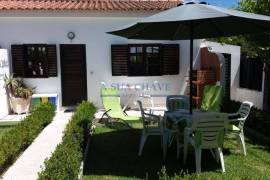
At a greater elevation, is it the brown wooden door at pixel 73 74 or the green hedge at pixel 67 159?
the brown wooden door at pixel 73 74

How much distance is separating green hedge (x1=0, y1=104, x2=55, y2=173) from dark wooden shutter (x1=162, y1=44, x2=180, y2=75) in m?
4.96

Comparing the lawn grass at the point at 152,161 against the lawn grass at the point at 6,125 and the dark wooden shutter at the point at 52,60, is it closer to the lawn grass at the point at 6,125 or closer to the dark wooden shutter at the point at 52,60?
the lawn grass at the point at 6,125

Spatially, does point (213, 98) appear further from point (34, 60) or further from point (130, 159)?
point (34, 60)

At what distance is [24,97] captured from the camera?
510 inches

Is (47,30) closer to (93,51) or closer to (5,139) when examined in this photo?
(93,51)

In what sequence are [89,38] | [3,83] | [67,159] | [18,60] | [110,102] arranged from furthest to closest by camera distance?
[89,38] → [18,60] → [3,83] → [110,102] → [67,159]

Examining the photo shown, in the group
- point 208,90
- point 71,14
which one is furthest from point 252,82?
point 71,14

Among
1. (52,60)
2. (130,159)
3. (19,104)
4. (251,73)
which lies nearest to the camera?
(130,159)

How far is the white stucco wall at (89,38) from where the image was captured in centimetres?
1323

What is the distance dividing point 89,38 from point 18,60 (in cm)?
293

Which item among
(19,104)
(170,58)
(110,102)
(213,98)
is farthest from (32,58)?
(213,98)

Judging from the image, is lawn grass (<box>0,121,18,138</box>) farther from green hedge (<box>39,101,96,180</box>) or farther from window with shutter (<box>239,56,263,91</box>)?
window with shutter (<box>239,56,263,91</box>)

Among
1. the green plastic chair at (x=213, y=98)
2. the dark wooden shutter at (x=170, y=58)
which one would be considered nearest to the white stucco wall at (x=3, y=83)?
the dark wooden shutter at (x=170, y=58)

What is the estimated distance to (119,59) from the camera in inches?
532
